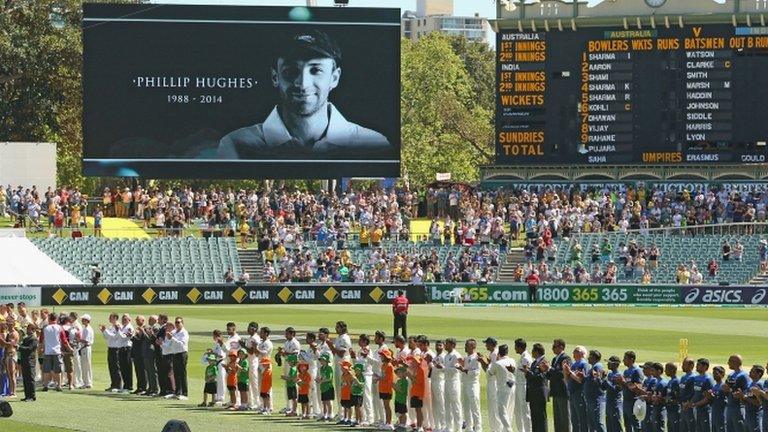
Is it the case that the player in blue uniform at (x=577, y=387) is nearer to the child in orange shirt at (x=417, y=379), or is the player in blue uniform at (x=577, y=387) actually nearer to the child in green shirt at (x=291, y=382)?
the child in orange shirt at (x=417, y=379)

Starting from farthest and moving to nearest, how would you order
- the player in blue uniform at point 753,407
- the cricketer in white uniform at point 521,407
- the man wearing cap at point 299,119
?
1. the man wearing cap at point 299,119
2. the cricketer in white uniform at point 521,407
3. the player in blue uniform at point 753,407

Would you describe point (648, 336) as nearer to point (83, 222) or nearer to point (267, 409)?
point (267, 409)

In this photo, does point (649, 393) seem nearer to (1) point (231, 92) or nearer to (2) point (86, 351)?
(2) point (86, 351)

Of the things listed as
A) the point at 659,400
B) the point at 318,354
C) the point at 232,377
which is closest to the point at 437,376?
the point at 318,354

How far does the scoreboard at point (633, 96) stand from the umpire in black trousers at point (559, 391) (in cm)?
3554

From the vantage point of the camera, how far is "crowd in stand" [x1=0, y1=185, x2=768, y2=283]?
198 ft

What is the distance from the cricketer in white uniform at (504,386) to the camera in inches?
964

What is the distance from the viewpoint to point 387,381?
26.4m

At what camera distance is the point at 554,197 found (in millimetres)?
63562

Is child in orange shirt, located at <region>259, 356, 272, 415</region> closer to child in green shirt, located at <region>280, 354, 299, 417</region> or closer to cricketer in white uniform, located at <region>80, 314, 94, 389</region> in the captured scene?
child in green shirt, located at <region>280, 354, 299, 417</region>

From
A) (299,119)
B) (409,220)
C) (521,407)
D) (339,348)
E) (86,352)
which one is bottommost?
(521,407)

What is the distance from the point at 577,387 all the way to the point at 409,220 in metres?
45.1

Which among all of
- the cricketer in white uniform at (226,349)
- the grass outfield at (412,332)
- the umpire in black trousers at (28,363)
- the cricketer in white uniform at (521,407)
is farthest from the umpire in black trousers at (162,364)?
the cricketer in white uniform at (521,407)

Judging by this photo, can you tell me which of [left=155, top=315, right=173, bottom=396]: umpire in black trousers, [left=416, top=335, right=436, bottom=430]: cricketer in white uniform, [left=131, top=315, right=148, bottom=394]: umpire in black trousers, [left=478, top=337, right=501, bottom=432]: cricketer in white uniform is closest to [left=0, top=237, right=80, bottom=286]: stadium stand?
[left=131, top=315, right=148, bottom=394]: umpire in black trousers
